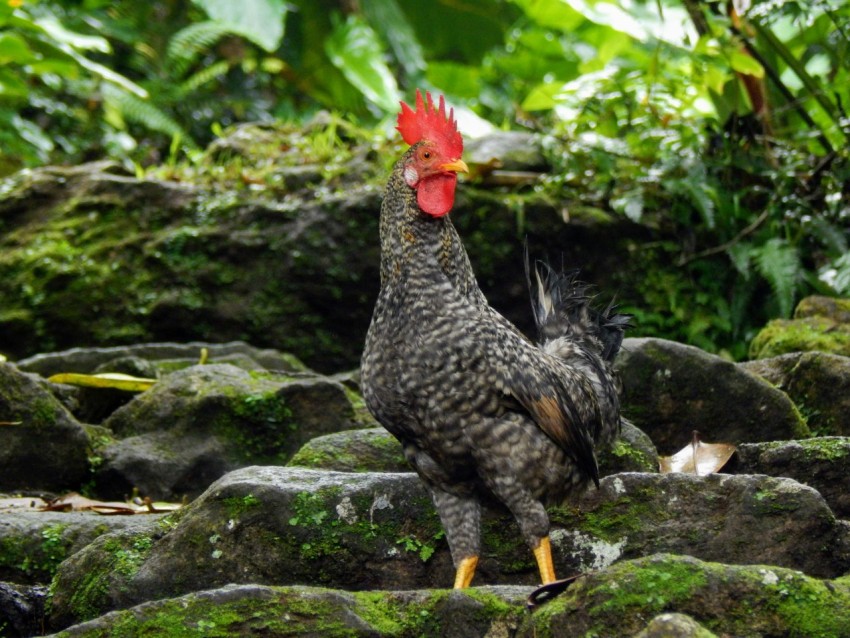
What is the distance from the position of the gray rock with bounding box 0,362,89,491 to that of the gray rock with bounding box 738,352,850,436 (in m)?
3.53

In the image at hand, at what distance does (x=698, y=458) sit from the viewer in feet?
16.0

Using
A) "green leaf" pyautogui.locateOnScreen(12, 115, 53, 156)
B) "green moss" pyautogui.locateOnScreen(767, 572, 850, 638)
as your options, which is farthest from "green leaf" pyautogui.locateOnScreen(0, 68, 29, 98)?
"green moss" pyautogui.locateOnScreen(767, 572, 850, 638)

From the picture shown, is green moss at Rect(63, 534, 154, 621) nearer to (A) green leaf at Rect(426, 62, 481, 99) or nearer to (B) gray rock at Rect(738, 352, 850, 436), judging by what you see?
(B) gray rock at Rect(738, 352, 850, 436)

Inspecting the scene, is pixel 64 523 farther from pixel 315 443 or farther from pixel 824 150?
pixel 824 150

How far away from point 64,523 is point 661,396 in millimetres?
2857

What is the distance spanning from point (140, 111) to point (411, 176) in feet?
28.9

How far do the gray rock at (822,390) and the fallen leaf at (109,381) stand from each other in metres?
3.40

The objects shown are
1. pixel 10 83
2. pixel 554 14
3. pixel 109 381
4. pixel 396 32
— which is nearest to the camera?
pixel 109 381

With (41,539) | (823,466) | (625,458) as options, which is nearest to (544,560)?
(625,458)

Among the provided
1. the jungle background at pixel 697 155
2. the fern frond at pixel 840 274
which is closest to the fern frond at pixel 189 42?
the jungle background at pixel 697 155

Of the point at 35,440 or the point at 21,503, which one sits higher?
the point at 35,440

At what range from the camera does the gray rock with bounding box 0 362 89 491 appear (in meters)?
5.19

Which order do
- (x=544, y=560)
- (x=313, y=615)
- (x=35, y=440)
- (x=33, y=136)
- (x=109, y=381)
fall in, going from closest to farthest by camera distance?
(x=313, y=615), (x=544, y=560), (x=35, y=440), (x=109, y=381), (x=33, y=136)

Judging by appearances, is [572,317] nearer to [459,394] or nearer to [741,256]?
[459,394]
